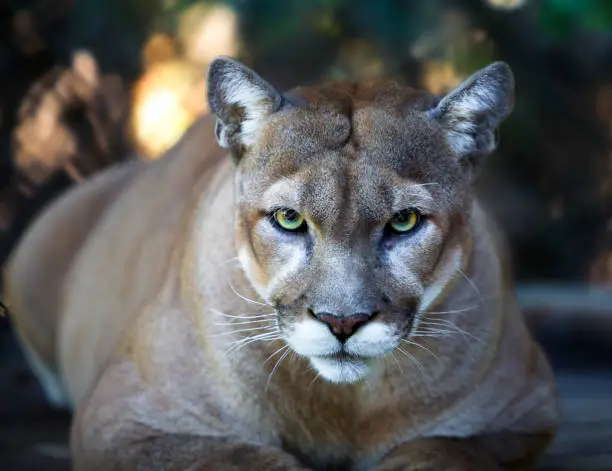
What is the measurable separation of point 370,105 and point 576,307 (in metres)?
2.63

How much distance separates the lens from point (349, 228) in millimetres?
2391

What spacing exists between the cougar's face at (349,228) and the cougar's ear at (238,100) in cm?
5

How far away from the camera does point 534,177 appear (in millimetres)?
6164

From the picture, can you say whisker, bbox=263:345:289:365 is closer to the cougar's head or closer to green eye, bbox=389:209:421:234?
the cougar's head

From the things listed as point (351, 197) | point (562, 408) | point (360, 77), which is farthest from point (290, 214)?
point (360, 77)

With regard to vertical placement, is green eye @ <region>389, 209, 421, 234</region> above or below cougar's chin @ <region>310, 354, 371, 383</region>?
above

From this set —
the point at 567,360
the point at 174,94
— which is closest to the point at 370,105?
the point at 567,360

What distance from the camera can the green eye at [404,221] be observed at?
2453 mm

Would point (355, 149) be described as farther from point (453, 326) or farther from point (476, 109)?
point (453, 326)

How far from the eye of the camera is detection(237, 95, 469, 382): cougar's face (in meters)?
2.36

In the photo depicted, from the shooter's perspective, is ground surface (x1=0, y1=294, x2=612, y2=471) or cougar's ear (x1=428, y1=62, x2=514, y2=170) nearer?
cougar's ear (x1=428, y1=62, x2=514, y2=170)

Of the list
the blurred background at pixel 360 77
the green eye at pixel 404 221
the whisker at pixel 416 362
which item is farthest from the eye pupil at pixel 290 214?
the blurred background at pixel 360 77

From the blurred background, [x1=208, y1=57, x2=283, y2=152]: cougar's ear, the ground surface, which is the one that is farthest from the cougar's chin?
the blurred background

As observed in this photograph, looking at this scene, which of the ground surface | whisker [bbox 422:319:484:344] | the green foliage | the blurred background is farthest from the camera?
the blurred background
